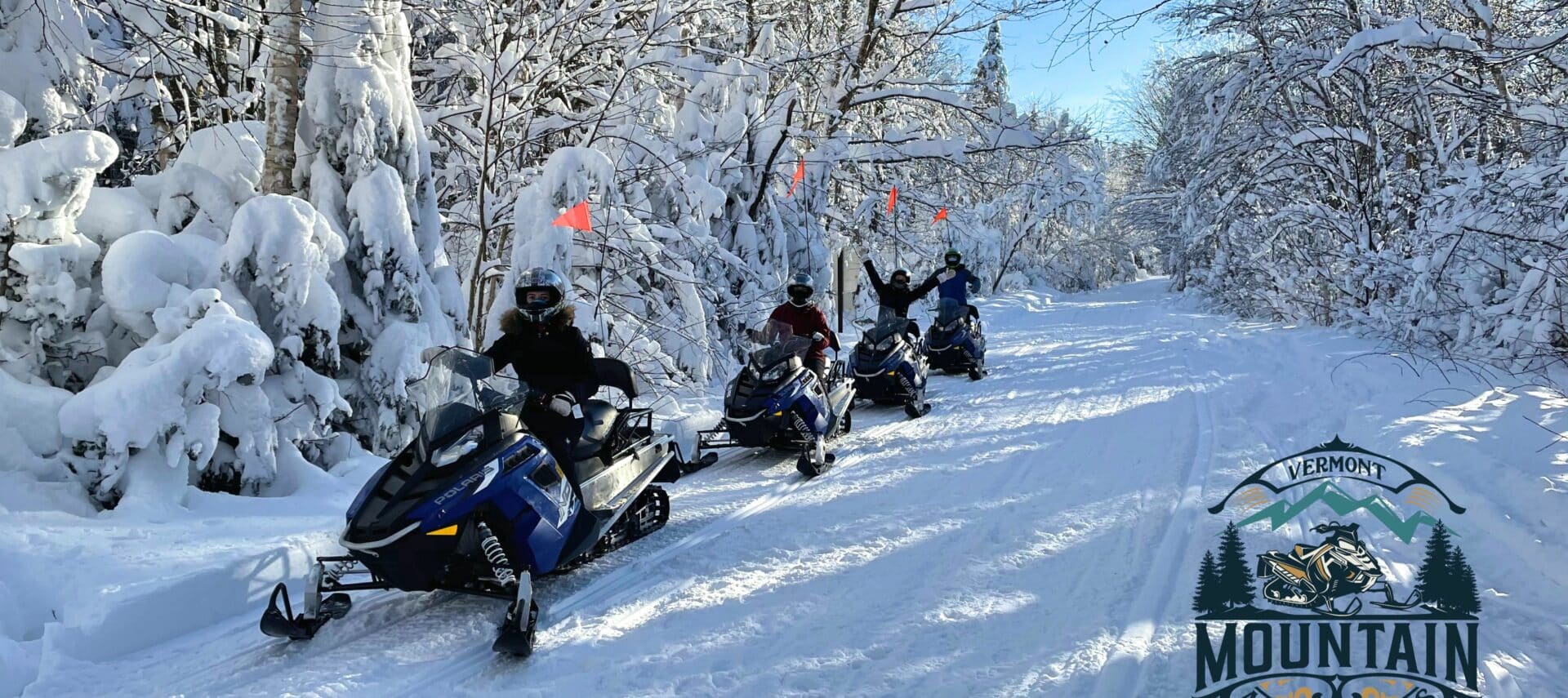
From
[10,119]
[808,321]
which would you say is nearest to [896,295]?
[808,321]

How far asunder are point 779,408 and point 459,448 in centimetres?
342

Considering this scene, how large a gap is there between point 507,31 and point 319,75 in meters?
2.66

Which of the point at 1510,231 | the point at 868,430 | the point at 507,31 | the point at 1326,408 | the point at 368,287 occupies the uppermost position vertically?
the point at 507,31

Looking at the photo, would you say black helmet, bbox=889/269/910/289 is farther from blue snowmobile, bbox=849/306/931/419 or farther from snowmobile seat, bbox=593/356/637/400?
snowmobile seat, bbox=593/356/637/400

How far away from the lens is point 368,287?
6219mm

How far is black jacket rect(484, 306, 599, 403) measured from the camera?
16.6ft

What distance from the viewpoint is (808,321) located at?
8.49 metres

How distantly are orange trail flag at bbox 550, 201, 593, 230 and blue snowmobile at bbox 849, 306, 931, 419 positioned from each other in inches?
126

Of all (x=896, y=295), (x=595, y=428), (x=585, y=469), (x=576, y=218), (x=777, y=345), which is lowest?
(x=585, y=469)

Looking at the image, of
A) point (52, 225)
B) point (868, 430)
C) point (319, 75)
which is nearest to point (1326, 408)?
point (868, 430)

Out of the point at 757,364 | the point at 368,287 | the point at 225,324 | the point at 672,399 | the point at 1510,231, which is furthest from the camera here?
the point at 672,399

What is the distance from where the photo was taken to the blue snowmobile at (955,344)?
40.5ft

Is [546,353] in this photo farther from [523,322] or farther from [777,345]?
[777,345]

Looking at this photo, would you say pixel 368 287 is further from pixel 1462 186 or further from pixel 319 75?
pixel 1462 186
